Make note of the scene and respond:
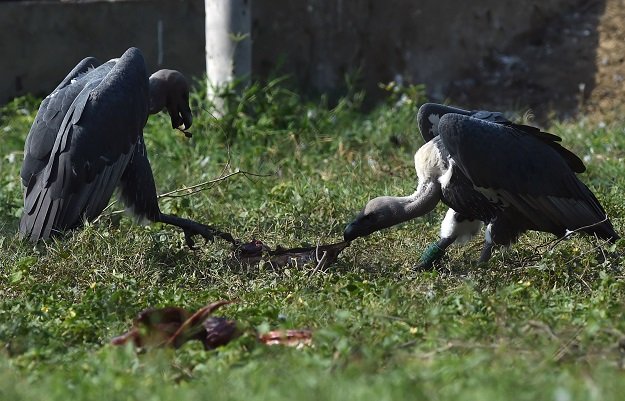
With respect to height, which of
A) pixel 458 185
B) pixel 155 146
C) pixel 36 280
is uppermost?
pixel 458 185

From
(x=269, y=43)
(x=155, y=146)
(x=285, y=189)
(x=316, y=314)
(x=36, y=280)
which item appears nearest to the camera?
(x=316, y=314)

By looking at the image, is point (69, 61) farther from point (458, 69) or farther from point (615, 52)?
point (615, 52)

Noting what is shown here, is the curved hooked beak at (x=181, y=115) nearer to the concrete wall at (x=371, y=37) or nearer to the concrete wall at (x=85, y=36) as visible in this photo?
the concrete wall at (x=85, y=36)

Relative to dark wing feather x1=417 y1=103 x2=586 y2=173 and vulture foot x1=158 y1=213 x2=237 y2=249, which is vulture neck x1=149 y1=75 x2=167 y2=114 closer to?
vulture foot x1=158 y1=213 x2=237 y2=249

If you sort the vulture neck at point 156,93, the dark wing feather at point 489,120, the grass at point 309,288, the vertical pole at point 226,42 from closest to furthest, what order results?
the grass at point 309,288, the dark wing feather at point 489,120, the vulture neck at point 156,93, the vertical pole at point 226,42

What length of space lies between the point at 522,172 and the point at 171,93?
1.89 meters

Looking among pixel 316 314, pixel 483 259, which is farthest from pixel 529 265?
pixel 316 314

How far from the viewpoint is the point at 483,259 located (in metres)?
5.18

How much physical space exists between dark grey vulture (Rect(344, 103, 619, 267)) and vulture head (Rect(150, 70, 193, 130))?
1266 millimetres

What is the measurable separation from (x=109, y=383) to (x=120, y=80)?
95.9 inches

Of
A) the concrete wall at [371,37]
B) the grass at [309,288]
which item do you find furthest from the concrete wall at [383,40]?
the grass at [309,288]

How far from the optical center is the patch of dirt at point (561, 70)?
8.71 meters

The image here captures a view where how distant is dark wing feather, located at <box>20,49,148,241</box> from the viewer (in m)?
5.10

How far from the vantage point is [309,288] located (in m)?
4.75
